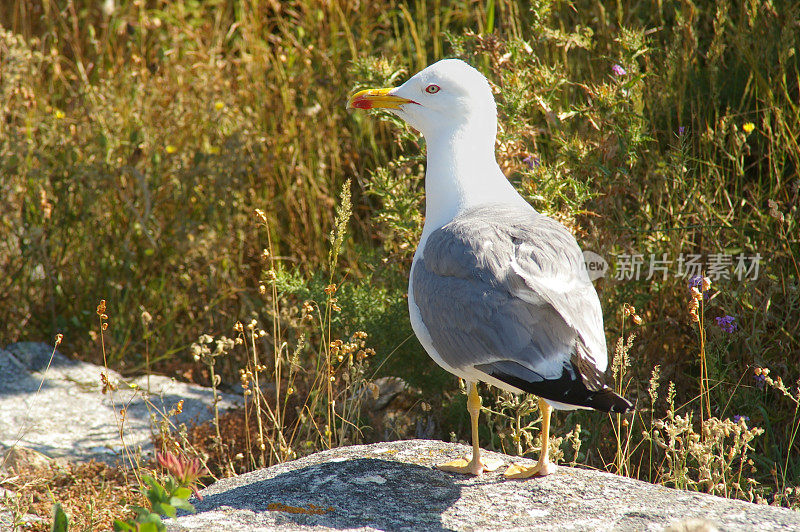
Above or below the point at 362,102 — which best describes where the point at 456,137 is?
below

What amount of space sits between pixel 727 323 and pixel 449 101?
1.64 meters

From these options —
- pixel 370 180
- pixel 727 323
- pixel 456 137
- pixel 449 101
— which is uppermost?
pixel 449 101

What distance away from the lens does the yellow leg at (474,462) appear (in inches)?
111

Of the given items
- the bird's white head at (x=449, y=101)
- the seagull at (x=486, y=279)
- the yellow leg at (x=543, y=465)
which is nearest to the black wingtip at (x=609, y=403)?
the seagull at (x=486, y=279)

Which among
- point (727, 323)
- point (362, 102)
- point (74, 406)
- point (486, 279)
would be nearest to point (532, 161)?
point (362, 102)

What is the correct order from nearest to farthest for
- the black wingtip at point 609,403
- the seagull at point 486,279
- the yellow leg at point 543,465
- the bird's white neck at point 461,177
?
1. the black wingtip at point 609,403
2. the seagull at point 486,279
3. the yellow leg at point 543,465
4. the bird's white neck at point 461,177

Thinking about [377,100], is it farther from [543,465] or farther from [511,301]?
[543,465]

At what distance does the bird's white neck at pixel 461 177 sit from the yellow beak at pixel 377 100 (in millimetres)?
195

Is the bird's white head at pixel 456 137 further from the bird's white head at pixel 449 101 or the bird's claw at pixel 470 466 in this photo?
the bird's claw at pixel 470 466

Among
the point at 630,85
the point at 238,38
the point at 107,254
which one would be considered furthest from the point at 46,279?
the point at 630,85

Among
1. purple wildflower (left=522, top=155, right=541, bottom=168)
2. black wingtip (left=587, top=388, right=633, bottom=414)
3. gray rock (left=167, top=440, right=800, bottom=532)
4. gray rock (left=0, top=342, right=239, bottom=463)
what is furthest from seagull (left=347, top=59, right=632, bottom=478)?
gray rock (left=0, top=342, right=239, bottom=463)

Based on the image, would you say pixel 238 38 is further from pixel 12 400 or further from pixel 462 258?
pixel 462 258

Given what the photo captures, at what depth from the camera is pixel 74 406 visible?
4.29 metres

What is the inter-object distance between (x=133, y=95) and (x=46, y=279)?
1.21m
